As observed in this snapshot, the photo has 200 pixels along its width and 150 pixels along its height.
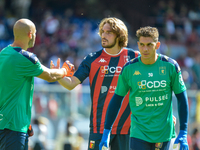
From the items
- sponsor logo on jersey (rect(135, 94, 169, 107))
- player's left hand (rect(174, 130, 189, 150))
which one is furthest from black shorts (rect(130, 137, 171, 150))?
sponsor logo on jersey (rect(135, 94, 169, 107))

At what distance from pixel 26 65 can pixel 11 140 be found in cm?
104

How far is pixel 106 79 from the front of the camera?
19.6 feet

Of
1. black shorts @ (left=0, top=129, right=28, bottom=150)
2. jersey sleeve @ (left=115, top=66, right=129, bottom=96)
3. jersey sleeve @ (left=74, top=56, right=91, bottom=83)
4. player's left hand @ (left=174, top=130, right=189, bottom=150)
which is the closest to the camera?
player's left hand @ (left=174, top=130, right=189, bottom=150)

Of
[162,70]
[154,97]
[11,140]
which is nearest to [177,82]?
[162,70]

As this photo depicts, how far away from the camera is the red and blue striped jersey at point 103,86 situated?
19.3 ft

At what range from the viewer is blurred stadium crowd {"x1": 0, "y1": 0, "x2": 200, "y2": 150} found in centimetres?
1659

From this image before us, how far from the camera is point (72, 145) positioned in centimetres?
1116

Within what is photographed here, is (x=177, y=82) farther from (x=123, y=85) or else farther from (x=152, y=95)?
(x=123, y=85)

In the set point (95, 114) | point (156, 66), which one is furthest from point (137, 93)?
point (95, 114)

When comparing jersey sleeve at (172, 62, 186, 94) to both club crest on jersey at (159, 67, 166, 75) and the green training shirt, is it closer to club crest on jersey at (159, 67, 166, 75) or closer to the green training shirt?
club crest on jersey at (159, 67, 166, 75)

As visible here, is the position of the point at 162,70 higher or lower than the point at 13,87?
higher

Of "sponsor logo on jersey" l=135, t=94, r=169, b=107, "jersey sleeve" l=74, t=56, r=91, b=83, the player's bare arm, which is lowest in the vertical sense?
"sponsor logo on jersey" l=135, t=94, r=169, b=107

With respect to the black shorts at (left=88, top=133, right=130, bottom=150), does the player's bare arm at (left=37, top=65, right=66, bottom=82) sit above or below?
above

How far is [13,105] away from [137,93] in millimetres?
1715
